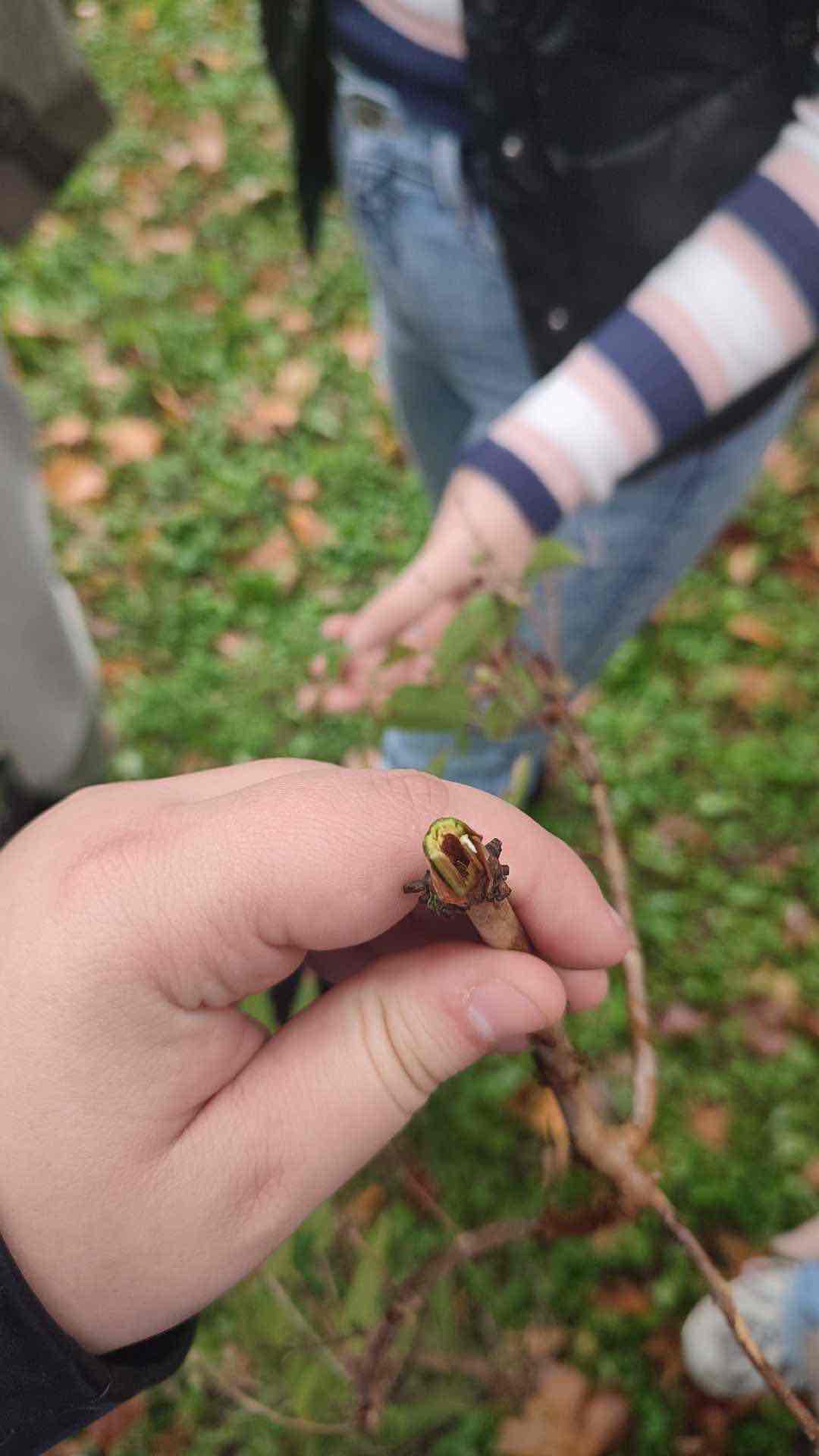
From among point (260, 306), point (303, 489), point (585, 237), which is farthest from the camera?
point (260, 306)

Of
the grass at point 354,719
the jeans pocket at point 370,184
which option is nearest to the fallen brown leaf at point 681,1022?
the grass at point 354,719

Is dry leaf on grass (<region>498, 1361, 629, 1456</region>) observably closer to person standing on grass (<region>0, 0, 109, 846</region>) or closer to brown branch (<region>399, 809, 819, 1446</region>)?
brown branch (<region>399, 809, 819, 1446</region>)

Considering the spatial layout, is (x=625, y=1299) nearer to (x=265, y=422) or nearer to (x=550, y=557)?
(x=550, y=557)

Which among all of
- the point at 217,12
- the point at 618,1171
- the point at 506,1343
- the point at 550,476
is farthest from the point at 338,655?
the point at 217,12

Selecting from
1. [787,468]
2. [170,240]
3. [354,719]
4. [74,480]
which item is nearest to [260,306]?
[170,240]

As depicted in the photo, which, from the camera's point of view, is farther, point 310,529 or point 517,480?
point 310,529

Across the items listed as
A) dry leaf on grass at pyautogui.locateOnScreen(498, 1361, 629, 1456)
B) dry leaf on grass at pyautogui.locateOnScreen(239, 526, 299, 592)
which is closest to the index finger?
dry leaf on grass at pyautogui.locateOnScreen(498, 1361, 629, 1456)

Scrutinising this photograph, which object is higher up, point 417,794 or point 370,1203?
point 417,794

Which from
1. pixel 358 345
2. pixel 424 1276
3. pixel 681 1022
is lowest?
pixel 681 1022
